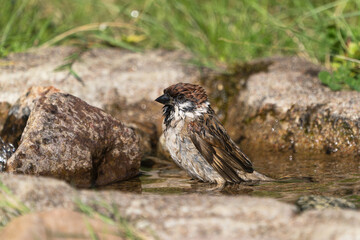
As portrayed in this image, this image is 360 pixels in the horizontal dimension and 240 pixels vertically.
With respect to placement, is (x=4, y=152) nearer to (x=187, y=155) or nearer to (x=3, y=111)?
(x=3, y=111)

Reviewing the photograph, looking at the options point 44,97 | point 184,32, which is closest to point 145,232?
point 44,97

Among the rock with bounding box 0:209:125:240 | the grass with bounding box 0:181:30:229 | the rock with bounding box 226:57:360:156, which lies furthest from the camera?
the rock with bounding box 226:57:360:156

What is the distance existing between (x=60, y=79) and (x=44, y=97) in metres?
1.54

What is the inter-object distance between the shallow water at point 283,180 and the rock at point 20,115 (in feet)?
3.51

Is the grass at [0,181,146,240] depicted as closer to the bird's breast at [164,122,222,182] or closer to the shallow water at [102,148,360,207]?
the shallow water at [102,148,360,207]

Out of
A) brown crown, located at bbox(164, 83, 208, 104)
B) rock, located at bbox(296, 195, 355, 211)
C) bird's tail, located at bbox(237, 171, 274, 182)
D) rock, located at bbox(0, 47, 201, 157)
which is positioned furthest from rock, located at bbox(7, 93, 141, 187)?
rock, located at bbox(296, 195, 355, 211)

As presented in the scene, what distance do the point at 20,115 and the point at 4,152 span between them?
41 centimetres

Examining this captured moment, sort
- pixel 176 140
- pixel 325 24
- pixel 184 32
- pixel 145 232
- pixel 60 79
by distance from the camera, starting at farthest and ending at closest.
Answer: pixel 184 32
pixel 325 24
pixel 60 79
pixel 176 140
pixel 145 232

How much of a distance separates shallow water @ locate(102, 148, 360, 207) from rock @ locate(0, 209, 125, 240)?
57.7 inches

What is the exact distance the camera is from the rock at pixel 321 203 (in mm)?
3291

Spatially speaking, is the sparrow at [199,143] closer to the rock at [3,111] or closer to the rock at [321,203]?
the rock at [321,203]

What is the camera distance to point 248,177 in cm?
468

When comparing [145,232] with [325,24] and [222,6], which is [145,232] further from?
[222,6]

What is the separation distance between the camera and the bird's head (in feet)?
15.7
